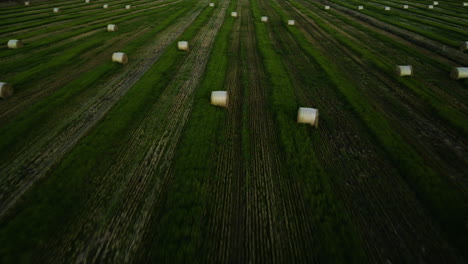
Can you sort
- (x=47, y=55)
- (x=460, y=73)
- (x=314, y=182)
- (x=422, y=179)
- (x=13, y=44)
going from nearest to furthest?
(x=422, y=179), (x=314, y=182), (x=460, y=73), (x=47, y=55), (x=13, y=44)

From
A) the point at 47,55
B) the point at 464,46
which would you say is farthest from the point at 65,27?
the point at 464,46

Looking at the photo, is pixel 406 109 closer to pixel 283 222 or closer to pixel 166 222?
pixel 283 222

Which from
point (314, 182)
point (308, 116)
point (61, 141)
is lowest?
point (314, 182)

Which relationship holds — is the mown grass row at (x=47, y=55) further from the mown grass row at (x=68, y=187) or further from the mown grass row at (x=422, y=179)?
the mown grass row at (x=422, y=179)

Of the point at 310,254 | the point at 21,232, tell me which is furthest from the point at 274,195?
the point at 21,232

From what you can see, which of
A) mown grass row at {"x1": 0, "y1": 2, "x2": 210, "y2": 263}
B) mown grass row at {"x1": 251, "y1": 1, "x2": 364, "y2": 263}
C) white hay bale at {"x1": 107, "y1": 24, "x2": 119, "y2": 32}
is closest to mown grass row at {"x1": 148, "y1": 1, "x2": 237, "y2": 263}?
mown grass row at {"x1": 0, "y1": 2, "x2": 210, "y2": 263}

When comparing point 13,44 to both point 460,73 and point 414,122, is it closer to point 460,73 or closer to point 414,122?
point 414,122

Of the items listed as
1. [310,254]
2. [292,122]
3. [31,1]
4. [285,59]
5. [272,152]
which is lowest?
[310,254]
